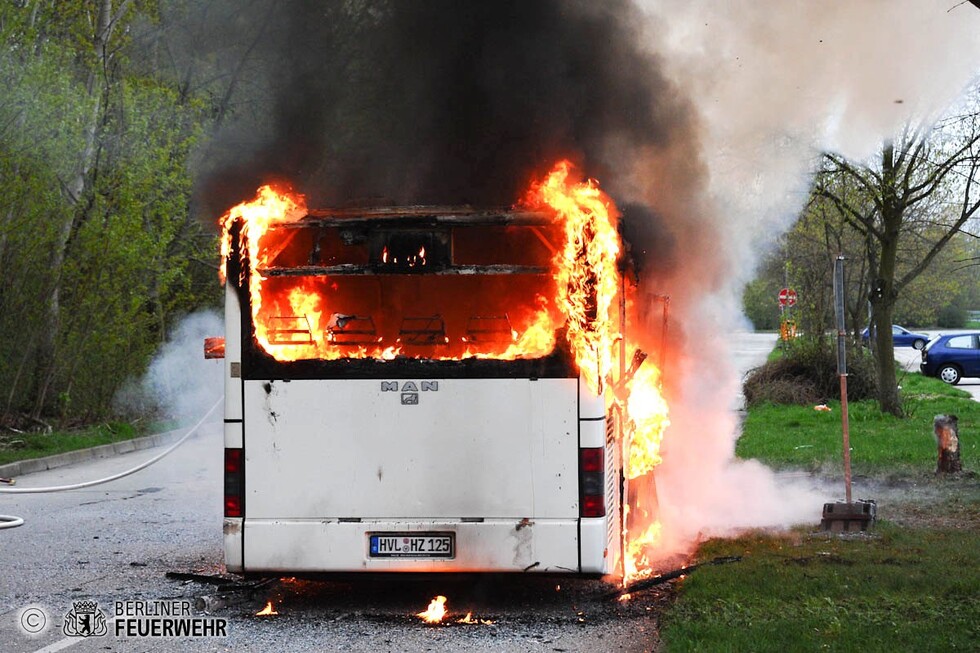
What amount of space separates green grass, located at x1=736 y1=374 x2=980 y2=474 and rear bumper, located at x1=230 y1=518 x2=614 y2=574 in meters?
8.09

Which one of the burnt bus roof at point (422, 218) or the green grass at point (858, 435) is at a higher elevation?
the burnt bus roof at point (422, 218)

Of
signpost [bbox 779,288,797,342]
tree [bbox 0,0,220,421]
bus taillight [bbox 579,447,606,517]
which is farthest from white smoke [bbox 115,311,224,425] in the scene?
bus taillight [bbox 579,447,606,517]

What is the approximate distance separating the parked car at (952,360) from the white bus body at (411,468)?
97.3ft

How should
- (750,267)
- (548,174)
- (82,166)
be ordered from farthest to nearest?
1. (82,166)
2. (750,267)
3. (548,174)

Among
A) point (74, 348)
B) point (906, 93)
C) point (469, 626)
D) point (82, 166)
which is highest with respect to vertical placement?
point (82, 166)

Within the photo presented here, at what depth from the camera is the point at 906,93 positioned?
948cm

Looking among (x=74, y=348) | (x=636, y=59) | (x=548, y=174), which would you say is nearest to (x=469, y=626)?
(x=548, y=174)

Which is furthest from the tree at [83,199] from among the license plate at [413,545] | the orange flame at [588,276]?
the orange flame at [588,276]

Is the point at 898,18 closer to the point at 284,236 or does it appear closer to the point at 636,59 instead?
the point at 636,59

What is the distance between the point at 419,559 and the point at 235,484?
47.4 inches

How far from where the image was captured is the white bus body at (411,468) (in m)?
6.82

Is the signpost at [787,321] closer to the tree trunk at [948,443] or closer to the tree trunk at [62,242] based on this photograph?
the tree trunk at [948,443]

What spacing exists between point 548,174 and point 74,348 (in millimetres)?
15596

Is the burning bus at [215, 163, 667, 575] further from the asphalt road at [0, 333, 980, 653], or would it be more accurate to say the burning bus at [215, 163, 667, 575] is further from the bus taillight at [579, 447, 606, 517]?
the asphalt road at [0, 333, 980, 653]
